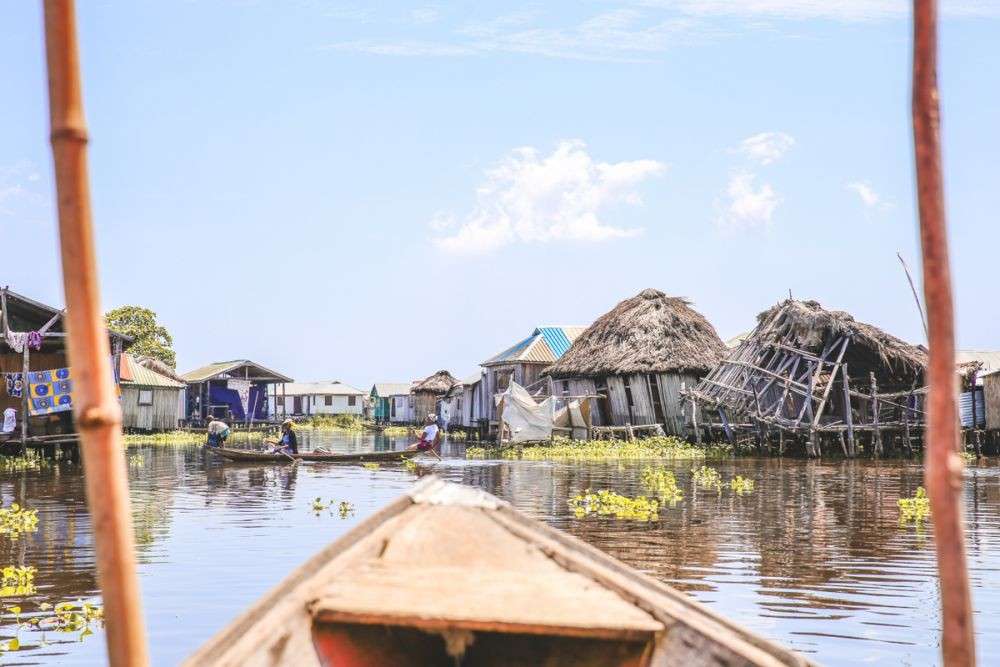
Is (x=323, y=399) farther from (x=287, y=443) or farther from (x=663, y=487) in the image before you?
(x=663, y=487)

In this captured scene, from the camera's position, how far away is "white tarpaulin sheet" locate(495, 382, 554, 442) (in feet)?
104

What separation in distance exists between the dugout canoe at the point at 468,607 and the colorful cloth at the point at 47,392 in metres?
21.1

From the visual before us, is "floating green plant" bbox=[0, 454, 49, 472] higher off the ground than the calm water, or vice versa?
"floating green plant" bbox=[0, 454, 49, 472]

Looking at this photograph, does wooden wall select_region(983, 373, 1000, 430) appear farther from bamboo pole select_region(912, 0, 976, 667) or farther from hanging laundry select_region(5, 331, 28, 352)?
bamboo pole select_region(912, 0, 976, 667)

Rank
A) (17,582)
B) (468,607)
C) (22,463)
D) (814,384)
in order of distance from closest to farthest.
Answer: (468,607), (17,582), (22,463), (814,384)

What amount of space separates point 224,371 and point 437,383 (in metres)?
14.5

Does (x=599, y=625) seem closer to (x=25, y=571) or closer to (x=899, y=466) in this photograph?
(x=25, y=571)

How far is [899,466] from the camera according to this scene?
942 inches

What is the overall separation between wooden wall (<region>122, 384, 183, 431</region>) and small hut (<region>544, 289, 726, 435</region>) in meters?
16.8

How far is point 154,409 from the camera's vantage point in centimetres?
4403

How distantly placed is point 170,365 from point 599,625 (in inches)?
2038

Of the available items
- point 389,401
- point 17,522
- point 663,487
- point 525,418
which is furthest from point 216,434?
point 389,401

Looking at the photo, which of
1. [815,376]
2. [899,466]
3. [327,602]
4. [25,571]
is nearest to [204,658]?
[327,602]

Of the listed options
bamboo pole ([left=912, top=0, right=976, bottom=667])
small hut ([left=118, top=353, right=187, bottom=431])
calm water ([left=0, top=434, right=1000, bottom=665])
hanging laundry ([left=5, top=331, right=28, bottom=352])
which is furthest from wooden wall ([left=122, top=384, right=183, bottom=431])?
bamboo pole ([left=912, top=0, right=976, bottom=667])
